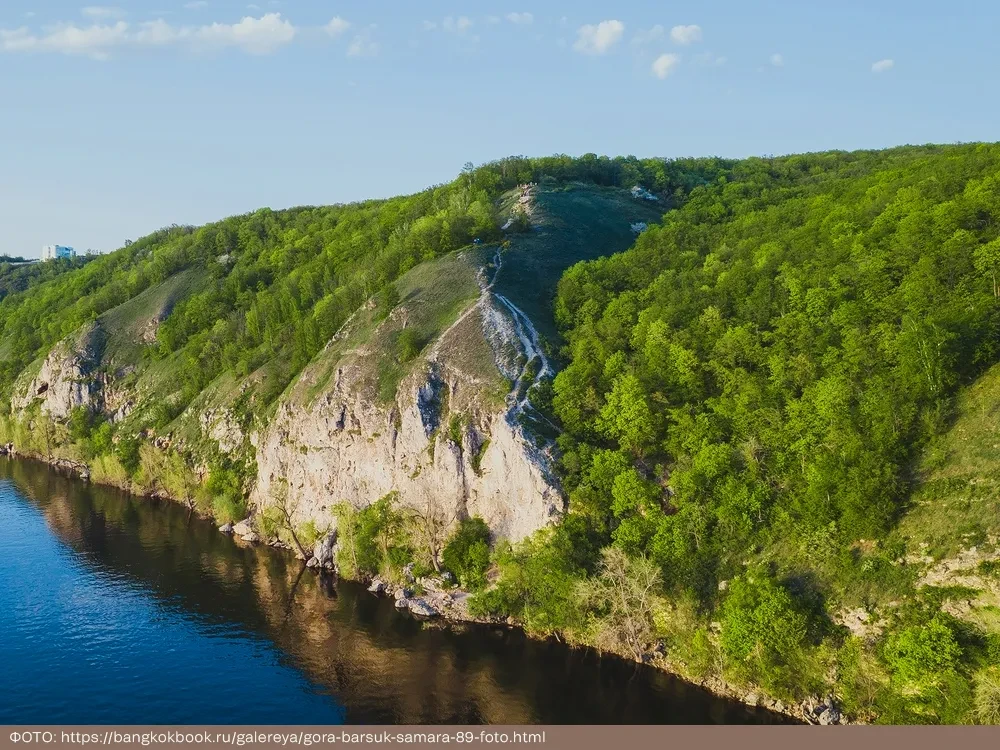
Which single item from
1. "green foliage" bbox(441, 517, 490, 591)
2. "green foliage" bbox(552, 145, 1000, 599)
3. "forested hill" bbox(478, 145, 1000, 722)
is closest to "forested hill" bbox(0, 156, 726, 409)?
"green foliage" bbox(552, 145, 1000, 599)

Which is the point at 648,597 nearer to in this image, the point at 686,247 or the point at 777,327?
the point at 777,327

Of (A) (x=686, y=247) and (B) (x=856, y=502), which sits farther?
(A) (x=686, y=247)

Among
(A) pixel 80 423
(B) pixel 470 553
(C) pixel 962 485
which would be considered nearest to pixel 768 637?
(C) pixel 962 485

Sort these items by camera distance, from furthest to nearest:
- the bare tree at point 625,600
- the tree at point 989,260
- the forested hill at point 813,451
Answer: the tree at point 989,260 < the bare tree at point 625,600 < the forested hill at point 813,451

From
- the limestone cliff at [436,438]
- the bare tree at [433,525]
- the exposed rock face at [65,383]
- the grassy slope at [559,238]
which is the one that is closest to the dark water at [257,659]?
the bare tree at [433,525]

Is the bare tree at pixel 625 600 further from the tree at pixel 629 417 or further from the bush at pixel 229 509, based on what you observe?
the bush at pixel 229 509

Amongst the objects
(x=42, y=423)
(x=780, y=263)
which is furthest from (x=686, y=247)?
(x=42, y=423)
